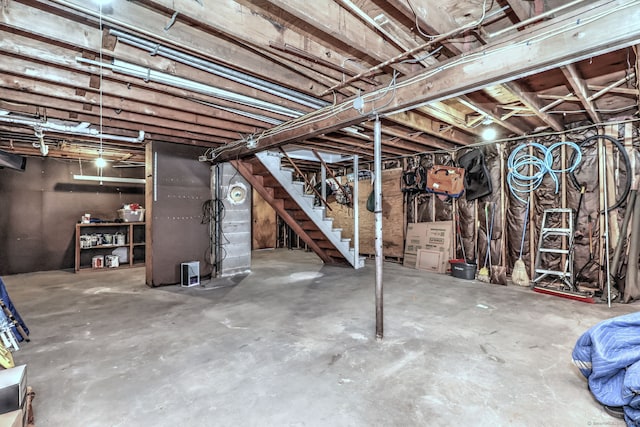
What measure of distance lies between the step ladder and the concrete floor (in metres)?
0.57

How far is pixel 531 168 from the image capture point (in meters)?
4.87

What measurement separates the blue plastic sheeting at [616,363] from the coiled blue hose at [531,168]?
3459 millimetres

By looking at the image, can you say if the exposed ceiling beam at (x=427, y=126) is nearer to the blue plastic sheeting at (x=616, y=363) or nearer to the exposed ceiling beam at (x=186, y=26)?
the exposed ceiling beam at (x=186, y=26)

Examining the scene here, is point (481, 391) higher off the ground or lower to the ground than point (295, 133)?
lower

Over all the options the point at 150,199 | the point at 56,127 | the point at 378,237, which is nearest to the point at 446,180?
the point at 378,237

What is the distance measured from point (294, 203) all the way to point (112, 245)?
13.8 feet

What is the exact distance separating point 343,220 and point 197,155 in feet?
13.5

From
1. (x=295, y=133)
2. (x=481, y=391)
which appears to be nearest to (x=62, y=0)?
(x=295, y=133)

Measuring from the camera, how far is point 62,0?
163cm

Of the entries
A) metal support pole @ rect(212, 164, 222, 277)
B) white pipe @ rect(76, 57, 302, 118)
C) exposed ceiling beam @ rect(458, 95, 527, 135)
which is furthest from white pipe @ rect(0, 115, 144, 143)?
exposed ceiling beam @ rect(458, 95, 527, 135)

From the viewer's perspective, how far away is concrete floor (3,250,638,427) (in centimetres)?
179

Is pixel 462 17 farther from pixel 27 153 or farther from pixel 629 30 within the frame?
pixel 27 153

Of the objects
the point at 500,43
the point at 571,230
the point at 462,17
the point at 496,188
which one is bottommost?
the point at 571,230

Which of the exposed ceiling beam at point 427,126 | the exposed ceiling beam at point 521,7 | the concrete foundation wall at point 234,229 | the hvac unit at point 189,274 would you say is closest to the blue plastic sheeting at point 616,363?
the exposed ceiling beam at point 521,7
